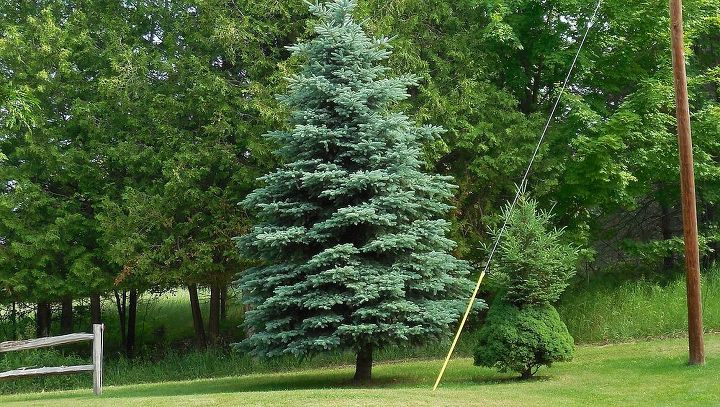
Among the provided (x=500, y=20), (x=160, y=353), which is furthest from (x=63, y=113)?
(x=500, y=20)

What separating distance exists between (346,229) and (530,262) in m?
3.12

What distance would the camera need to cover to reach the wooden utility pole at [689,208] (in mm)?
13148

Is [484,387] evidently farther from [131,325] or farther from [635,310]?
[131,325]

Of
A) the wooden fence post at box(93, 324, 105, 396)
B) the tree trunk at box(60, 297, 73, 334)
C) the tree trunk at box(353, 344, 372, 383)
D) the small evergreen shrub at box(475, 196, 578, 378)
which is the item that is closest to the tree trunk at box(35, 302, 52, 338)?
the tree trunk at box(60, 297, 73, 334)

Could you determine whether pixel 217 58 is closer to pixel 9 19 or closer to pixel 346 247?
pixel 9 19

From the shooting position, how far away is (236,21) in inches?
739

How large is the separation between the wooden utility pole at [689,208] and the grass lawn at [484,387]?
21.1 inches

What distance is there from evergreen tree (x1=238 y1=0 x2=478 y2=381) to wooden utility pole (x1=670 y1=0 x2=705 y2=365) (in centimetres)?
378

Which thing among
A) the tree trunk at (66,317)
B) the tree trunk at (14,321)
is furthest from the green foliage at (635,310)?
the tree trunk at (14,321)

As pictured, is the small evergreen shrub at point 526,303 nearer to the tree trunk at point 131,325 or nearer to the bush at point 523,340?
the bush at point 523,340

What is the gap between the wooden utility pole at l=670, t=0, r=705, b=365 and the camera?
13.1 meters

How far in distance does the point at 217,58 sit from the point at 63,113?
441 centimetres

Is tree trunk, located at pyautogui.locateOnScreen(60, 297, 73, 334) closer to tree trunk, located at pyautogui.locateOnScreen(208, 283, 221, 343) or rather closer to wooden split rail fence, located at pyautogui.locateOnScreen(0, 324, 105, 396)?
tree trunk, located at pyautogui.locateOnScreen(208, 283, 221, 343)

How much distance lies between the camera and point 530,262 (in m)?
13.1
